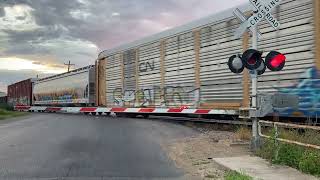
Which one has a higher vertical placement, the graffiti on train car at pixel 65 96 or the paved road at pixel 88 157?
the graffiti on train car at pixel 65 96

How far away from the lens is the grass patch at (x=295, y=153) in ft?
24.4

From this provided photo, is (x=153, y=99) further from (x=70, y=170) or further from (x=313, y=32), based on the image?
(x=70, y=170)

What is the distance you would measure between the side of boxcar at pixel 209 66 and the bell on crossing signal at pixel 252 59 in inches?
84.7

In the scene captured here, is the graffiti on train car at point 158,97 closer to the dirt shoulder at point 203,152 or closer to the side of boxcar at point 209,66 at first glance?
the side of boxcar at point 209,66

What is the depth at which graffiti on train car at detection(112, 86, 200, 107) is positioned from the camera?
17.8 metres

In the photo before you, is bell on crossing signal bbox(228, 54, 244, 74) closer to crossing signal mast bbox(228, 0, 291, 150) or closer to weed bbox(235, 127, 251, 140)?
crossing signal mast bbox(228, 0, 291, 150)

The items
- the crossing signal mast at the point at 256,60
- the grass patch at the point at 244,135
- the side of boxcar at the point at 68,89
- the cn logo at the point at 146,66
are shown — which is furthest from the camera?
the side of boxcar at the point at 68,89

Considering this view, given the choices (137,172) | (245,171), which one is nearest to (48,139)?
(137,172)

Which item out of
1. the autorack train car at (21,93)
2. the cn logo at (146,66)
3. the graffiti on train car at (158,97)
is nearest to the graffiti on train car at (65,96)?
the autorack train car at (21,93)

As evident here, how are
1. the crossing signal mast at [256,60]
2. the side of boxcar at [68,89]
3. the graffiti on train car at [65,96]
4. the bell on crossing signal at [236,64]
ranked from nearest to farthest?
the crossing signal mast at [256,60] < the bell on crossing signal at [236,64] < the side of boxcar at [68,89] < the graffiti on train car at [65,96]

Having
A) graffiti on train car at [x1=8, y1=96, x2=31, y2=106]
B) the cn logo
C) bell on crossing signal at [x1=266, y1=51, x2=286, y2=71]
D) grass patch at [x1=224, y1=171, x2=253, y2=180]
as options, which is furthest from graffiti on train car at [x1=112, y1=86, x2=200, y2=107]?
graffiti on train car at [x1=8, y1=96, x2=31, y2=106]

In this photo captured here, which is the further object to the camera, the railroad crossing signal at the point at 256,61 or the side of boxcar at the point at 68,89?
the side of boxcar at the point at 68,89

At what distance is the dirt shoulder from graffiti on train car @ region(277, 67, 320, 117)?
69.5 inches

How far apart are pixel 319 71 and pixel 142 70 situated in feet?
38.2
